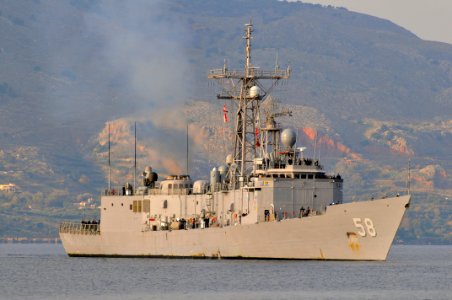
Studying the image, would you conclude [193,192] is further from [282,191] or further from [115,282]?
[115,282]

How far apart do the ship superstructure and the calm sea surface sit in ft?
4.03

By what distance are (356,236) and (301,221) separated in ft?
11.0

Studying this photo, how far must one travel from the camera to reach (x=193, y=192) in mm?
100250

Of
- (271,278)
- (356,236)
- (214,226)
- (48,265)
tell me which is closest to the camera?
(271,278)

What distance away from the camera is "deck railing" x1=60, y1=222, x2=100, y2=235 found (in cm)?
10903

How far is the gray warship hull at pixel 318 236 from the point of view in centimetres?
8375

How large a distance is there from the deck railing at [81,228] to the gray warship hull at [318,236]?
1496 cm

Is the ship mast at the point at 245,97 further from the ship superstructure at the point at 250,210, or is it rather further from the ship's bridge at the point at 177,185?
the ship's bridge at the point at 177,185

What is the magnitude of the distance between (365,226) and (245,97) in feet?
59.7

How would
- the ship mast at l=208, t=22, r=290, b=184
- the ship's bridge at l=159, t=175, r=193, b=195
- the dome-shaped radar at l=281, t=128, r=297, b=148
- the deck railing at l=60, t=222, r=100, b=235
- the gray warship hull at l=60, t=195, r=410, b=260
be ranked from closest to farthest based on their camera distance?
the gray warship hull at l=60, t=195, r=410, b=260, the dome-shaped radar at l=281, t=128, r=297, b=148, the ship mast at l=208, t=22, r=290, b=184, the ship's bridge at l=159, t=175, r=193, b=195, the deck railing at l=60, t=222, r=100, b=235

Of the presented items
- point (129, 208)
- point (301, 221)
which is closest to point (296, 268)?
point (301, 221)

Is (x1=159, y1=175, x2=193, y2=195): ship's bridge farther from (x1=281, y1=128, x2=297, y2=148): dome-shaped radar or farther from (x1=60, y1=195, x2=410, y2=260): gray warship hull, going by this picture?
(x1=281, y1=128, x2=297, y2=148): dome-shaped radar

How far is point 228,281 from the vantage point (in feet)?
256

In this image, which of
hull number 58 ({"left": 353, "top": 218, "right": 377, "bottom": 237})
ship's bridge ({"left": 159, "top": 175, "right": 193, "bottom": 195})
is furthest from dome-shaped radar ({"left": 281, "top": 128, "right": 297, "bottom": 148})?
ship's bridge ({"left": 159, "top": 175, "right": 193, "bottom": 195})
